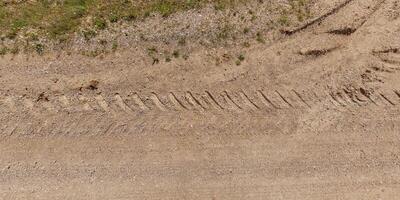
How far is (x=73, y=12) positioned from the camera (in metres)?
11.0

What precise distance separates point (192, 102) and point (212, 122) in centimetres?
53

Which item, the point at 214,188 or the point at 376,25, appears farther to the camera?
the point at 376,25

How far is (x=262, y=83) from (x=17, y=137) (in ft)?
15.3

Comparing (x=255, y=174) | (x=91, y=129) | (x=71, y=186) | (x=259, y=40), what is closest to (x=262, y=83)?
(x=259, y=40)

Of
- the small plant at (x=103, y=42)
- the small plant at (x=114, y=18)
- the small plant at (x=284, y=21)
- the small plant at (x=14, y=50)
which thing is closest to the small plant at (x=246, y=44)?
the small plant at (x=284, y=21)

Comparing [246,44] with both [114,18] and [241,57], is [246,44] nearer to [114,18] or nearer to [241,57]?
[241,57]

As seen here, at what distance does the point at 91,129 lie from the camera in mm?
10242

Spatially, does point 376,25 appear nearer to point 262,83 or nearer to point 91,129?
point 262,83

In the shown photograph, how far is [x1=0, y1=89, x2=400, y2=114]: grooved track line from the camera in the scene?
1034cm

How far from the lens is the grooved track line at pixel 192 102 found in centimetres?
1034

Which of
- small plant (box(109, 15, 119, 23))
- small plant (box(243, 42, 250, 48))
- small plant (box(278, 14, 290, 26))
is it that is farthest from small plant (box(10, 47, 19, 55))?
small plant (box(278, 14, 290, 26))

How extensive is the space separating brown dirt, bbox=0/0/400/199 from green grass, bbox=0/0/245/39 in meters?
0.65

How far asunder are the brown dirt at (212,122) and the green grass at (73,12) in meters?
0.65

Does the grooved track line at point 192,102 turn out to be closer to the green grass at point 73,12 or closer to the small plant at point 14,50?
the small plant at point 14,50
